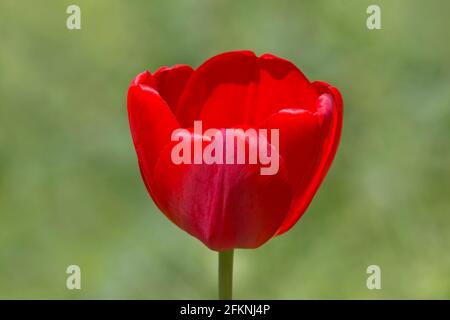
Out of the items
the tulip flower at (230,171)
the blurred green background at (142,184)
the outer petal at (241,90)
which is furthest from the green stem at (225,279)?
the blurred green background at (142,184)

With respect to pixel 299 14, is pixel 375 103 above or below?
below

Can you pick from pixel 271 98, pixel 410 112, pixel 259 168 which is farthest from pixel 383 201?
pixel 259 168

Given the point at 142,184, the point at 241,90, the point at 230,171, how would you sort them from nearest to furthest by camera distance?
the point at 230,171
the point at 241,90
the point at 142,184

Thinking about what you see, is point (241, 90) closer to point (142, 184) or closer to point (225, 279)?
point (225, 279)

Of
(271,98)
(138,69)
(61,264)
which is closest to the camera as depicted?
(271,98)

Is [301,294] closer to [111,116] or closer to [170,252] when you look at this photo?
[170,252]

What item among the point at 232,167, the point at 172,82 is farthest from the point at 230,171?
the point at 172,82
